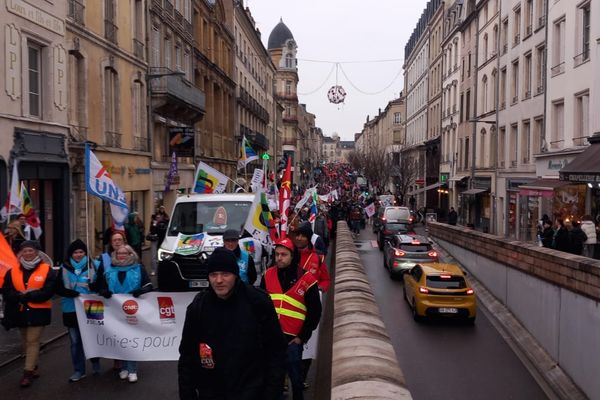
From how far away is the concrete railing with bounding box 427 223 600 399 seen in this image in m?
9.68

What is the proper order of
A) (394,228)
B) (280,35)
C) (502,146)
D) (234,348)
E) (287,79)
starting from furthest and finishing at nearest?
(280,35), (287,79), (502,146), (394,228), (234,348)

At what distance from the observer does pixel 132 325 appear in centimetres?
Result: 807

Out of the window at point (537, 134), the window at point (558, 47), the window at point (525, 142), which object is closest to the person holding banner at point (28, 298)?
the window at point (558, 47)

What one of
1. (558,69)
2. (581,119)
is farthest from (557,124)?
(581,119)

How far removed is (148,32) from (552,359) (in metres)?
20.7

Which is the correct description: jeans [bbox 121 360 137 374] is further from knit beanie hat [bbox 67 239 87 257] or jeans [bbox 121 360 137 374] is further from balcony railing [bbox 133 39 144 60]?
balcony railing [bbox 133 39 144 60]

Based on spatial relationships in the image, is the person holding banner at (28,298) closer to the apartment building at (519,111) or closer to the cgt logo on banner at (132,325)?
the cgt logo on banner at (132,325)

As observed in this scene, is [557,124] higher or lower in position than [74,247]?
higher

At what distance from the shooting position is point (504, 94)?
3644 centimetres

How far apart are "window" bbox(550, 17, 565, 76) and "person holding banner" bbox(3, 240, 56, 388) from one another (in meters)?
24.0

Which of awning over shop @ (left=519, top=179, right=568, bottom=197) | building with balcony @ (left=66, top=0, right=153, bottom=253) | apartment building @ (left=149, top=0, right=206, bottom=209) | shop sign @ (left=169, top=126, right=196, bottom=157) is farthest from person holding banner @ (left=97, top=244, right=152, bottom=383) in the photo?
shop sign @ (left=169, top=126, right=196, bottom=157)

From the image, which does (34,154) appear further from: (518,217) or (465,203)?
(465,203)

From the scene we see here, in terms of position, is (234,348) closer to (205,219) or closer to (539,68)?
(205,219)

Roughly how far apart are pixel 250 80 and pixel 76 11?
39.3 metres
